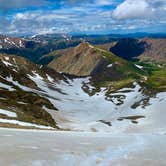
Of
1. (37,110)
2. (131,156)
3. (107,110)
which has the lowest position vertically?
(107,110)

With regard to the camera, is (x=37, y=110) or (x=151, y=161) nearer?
(x=151, y=161)

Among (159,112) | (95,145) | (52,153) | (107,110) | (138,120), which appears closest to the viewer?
(52,153)

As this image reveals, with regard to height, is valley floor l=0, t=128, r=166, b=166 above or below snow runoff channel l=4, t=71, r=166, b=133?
above

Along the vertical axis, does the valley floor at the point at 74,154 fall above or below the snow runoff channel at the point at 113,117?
above

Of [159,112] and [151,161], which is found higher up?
[151,161]

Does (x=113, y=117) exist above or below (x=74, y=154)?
below

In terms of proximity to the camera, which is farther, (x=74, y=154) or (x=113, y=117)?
(x=113, y=117)

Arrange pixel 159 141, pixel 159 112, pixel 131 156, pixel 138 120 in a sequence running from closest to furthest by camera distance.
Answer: pixel 131 156 < pixel 159 141 < pixel 138 120 < pixel 159 112

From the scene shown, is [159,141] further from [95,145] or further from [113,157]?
[113,157]

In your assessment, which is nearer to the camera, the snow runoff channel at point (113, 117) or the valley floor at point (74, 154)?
the valley floor at point (74, 154)

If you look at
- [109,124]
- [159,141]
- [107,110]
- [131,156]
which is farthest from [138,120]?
[131,156]

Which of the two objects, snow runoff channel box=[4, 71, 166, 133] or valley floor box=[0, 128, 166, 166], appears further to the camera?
snow runoff channel box=[4, 71, 166, 133]
